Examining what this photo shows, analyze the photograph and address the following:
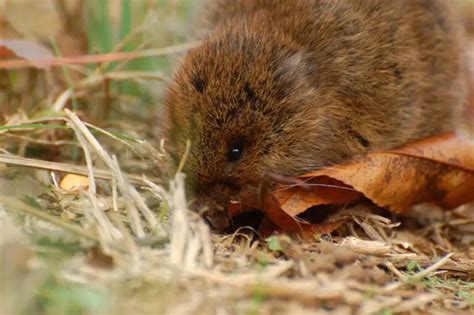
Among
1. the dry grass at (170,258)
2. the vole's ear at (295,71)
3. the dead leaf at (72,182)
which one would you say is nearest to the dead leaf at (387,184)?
the dry grass at (170,258)

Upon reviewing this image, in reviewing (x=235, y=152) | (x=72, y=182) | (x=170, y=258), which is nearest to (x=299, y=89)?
(x=235, y=152)

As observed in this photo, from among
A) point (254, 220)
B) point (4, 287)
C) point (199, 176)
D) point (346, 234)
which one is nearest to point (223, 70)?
point (199, 176)

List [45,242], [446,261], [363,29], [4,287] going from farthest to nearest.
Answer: [363,29] < [446,261] < [45,242] < [4,287]

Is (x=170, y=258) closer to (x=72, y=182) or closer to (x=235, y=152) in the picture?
(x=235, y=152)

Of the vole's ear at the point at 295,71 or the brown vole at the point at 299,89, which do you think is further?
the vole's ear at the point at 295,71

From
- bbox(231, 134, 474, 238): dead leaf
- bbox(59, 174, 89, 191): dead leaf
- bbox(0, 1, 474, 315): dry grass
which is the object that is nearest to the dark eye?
bbox(231, 134, 474, 238): dead leaf

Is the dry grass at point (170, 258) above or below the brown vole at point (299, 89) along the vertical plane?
below

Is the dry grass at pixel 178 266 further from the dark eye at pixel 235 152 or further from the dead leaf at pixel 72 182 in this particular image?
the dark eye at pixel 235 152

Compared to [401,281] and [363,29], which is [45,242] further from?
[363,29]
